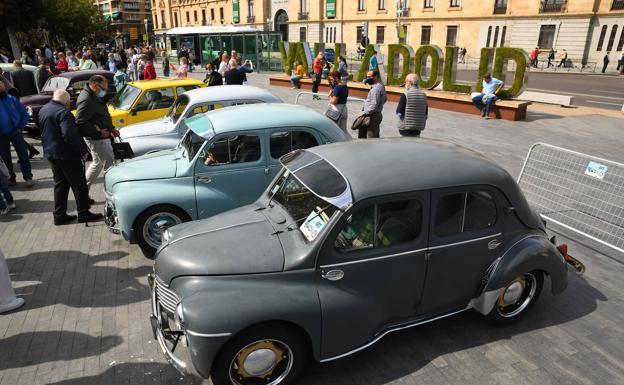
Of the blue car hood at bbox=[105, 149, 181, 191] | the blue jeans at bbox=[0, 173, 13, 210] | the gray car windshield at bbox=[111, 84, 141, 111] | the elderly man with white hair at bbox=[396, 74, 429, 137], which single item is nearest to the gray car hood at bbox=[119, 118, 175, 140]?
the gray car windshield at bbox=[111, 84, 141, 111]

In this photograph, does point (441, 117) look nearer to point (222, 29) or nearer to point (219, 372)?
point (219, 372)

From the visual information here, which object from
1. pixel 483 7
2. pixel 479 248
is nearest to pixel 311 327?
pixel 479 248

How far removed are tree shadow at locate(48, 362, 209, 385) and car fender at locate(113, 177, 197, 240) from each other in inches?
79.4

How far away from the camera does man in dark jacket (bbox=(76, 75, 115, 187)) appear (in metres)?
6.48

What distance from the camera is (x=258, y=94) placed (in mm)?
7941

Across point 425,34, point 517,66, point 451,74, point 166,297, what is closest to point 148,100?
point 166,297

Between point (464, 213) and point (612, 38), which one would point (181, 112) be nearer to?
point (464, 213)

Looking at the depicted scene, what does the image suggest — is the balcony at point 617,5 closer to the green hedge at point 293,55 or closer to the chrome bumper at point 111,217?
the green hedge at point 293,55

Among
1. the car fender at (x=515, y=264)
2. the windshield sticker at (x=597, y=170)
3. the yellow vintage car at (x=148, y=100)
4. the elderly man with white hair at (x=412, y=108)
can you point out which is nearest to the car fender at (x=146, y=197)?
the car fender at (x=515, y=264)

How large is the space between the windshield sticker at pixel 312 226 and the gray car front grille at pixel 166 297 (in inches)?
44.5

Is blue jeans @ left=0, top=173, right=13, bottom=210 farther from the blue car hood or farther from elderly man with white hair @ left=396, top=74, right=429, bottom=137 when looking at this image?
elderly man with white hair @ left=396, top=74, right=429, bottom=137

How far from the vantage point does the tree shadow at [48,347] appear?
144 inches

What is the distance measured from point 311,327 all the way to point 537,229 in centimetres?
251

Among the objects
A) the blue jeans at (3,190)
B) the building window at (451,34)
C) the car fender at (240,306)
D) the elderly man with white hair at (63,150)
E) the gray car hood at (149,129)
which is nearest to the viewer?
the car fender at (240,306)
